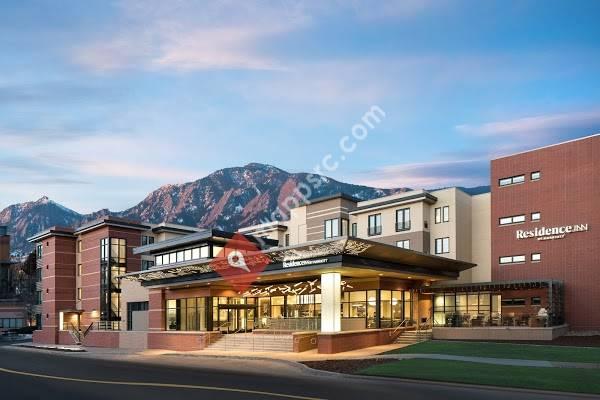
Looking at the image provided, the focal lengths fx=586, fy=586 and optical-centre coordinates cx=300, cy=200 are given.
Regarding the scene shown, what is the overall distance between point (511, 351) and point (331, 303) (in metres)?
12.7

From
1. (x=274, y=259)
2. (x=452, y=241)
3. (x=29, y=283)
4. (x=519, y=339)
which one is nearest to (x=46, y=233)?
(x=274, y=259)

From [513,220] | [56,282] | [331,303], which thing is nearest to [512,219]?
[513,220]

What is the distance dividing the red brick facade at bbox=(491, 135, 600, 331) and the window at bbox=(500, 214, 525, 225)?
276 mm

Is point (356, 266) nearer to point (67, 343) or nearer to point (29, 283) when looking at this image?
point (67, 343)

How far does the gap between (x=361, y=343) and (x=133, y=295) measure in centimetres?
3543

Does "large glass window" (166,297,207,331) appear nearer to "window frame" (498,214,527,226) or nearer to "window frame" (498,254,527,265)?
"window frame" (498,254,527,265)

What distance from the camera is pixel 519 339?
41.0 metres

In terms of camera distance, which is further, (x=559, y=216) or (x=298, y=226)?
(x=298, y=226)

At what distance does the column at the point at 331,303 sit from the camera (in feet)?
133

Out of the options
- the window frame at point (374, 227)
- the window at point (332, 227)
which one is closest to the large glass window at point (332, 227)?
the window at point (332, 227)

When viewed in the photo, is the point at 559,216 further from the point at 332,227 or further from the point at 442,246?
the point at 332,227

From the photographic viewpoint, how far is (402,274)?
46.3m

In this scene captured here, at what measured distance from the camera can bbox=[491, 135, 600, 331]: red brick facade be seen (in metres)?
45.2

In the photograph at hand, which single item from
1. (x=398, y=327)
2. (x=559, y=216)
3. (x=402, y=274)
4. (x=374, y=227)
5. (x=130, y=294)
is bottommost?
(x=398, y=327)
